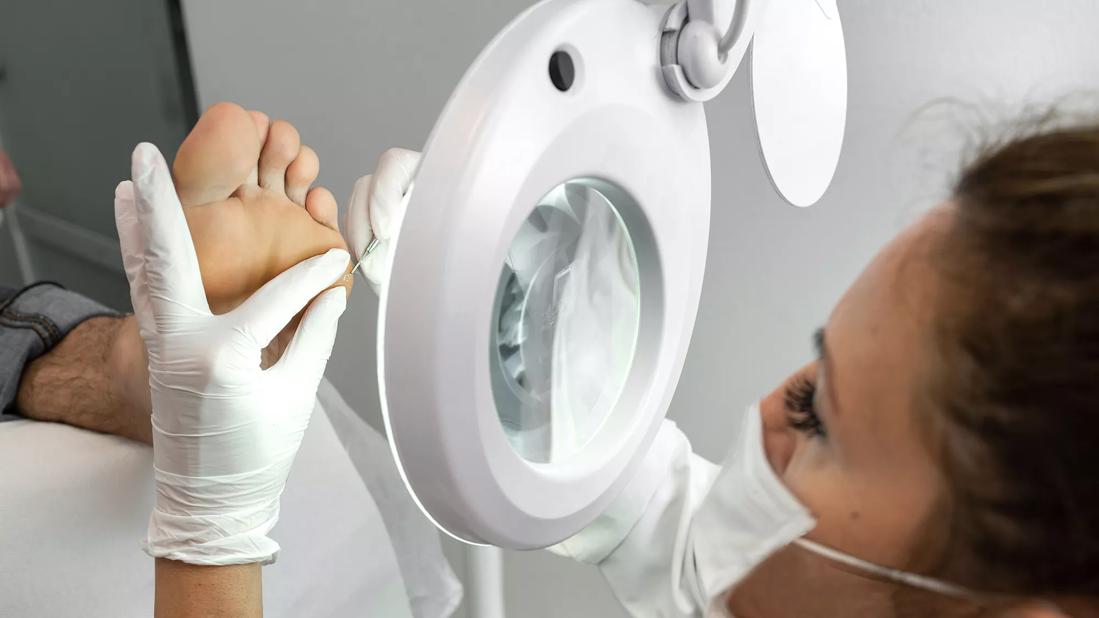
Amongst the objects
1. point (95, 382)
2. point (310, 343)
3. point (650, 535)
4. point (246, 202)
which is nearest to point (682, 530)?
point (650, 535)

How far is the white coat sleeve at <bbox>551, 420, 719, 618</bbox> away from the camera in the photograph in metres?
0.85

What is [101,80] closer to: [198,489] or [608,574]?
[198,489]

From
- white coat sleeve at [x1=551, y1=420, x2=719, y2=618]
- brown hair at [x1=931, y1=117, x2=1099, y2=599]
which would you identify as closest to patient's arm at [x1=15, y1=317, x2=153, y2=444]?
white coat sleeve at [x1=551, y1=420, x2=719, y2=618]

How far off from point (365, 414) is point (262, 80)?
2.07ft

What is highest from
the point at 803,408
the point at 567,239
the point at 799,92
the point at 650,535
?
the point at 799,92

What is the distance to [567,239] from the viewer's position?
59 centimetres

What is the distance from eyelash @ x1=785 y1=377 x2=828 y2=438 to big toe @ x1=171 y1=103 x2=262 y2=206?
485 mm

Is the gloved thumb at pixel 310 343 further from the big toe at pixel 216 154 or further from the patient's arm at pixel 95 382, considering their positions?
the patient's arm at pixel 95 382

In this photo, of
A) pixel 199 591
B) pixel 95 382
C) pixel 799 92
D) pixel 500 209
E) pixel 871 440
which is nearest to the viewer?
pixel 500 209

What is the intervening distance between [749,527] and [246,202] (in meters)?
0.50

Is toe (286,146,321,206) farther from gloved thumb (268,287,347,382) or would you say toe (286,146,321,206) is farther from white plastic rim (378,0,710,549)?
white plastic rim (378,0,710,549)

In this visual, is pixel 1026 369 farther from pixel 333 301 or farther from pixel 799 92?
pixel 333 301

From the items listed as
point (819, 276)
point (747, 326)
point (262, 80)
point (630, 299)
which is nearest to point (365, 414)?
point (262, 80)

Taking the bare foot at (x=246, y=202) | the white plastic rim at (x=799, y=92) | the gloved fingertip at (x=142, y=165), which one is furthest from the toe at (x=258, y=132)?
the white plastic rim at (x=799, y=92)
